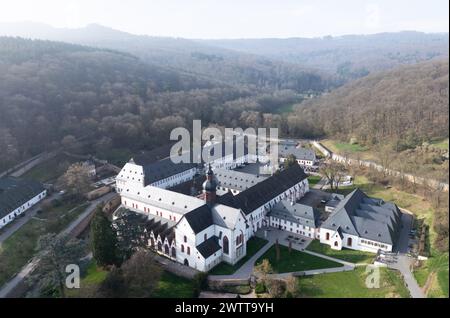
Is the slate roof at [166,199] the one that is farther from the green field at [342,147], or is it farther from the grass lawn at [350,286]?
the green field at [342,147]

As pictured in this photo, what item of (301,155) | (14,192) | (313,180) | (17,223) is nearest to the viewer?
(17,223)

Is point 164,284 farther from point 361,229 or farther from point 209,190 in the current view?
point 361,229

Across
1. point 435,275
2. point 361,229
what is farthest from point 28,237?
point 435,275

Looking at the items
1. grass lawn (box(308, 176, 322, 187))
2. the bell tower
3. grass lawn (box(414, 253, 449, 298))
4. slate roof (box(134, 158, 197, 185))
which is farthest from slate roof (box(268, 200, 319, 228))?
slate roof (box(134, 158, 197, 185))

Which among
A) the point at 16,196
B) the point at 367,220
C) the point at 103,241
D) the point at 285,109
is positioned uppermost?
the point at 285,109

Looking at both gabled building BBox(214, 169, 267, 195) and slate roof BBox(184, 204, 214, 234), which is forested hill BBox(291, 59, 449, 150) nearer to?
gabled building BBox(214, 169, 267, 195)

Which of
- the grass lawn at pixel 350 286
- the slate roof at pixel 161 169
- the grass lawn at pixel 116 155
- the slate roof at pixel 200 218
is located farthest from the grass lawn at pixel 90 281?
the grass lawn at pixel 116 155

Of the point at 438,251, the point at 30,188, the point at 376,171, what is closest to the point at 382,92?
the point at 376,171
